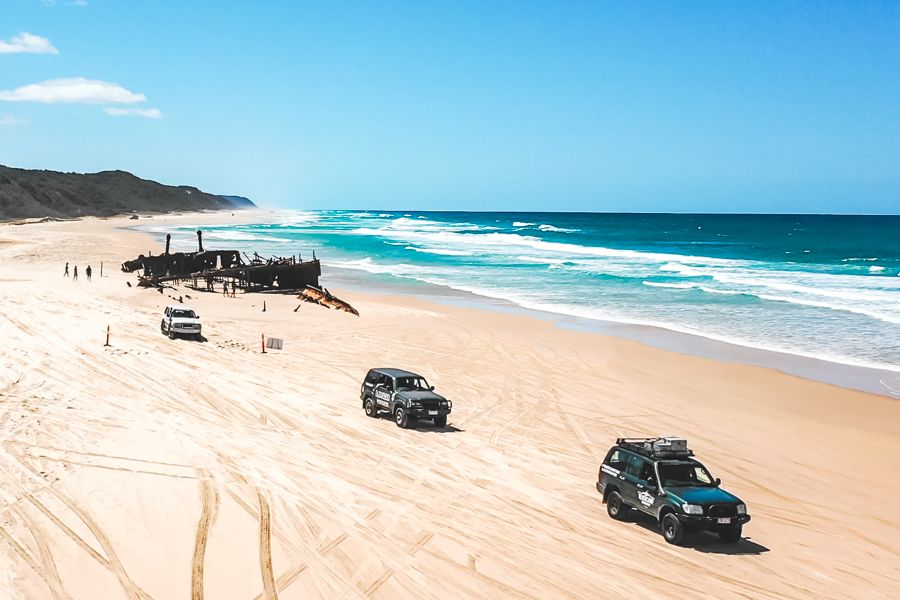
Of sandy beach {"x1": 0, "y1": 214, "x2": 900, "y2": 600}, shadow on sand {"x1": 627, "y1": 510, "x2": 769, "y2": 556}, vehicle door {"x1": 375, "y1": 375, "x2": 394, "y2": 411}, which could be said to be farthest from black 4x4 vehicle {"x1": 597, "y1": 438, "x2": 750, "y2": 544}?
vehicle door {"x1": 375, "y1": 375, "x2": 394, "y2": 411}

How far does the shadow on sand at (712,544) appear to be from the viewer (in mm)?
14242

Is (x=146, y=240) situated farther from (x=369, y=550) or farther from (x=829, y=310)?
(x=369, y=550)

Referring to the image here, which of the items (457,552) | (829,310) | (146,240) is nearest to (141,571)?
(457,552)

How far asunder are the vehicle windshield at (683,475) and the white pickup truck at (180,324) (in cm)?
2275

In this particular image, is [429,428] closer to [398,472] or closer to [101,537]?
[398,472]

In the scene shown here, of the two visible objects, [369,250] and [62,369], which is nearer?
[62,369]

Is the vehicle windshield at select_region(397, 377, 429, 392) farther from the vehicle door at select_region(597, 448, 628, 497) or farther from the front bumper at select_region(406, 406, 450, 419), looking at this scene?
the vehicle door at select_region(597, 448, 628, 497)

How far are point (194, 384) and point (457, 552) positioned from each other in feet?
46.5

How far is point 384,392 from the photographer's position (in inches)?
896

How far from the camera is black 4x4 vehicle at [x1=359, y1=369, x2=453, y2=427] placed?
2188 cm

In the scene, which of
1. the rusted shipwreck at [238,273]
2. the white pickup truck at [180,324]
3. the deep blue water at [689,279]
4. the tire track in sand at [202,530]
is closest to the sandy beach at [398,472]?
the tire track in sand at [202,530]

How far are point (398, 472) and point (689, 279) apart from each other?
1954 inches

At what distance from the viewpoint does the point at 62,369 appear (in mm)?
25391

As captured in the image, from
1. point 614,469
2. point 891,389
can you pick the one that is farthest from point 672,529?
point 891,389
